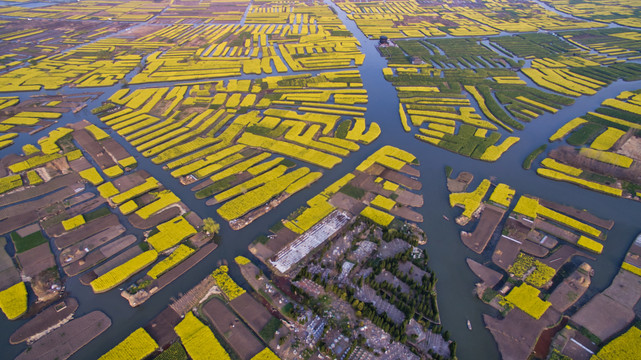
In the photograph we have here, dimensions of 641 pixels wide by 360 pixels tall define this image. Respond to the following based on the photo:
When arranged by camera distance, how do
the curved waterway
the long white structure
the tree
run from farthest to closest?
1. the tree
2. the long white structure
3. the curved waterway

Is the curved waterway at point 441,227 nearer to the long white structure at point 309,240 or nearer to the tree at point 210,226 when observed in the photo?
the tree at point 210,226

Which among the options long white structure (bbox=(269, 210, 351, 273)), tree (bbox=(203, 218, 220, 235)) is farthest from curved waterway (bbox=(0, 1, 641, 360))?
long white structure (bbox=(269, 210, 351, 273))

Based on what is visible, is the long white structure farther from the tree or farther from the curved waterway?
the tree

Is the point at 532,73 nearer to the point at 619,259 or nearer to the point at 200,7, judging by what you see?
the point at 619,259

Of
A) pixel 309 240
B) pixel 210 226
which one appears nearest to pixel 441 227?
pixel 309 240

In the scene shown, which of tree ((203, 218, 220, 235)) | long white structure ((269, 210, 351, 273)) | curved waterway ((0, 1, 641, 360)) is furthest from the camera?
tree ((203, 218, 220, 235))

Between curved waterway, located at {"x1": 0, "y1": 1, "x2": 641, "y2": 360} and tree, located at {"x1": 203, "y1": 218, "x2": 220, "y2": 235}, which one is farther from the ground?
tree, located at {"x1": 203, "y1": 218, "x2": 220, "y2": 235}

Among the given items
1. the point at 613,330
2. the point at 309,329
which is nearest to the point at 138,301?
the point at 309,329

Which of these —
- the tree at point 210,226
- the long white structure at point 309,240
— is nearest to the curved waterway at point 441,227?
the tree at point 210,226
